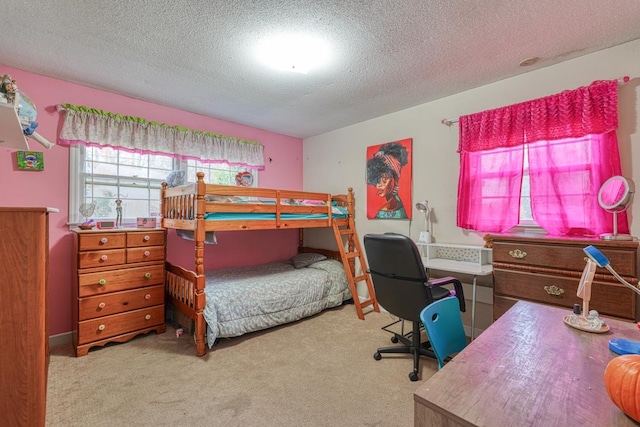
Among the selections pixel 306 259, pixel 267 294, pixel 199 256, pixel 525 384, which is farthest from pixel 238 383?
pixel 306 259

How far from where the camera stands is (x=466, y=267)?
2.62 meters

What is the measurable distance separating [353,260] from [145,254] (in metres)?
2.43

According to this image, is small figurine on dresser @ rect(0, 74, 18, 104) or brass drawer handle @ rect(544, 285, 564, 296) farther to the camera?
brass drawer handle @ rect(544, 285, 564, 296)

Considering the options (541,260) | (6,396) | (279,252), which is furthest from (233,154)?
(541,260)

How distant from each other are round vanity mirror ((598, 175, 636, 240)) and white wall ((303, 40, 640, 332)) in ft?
0.95

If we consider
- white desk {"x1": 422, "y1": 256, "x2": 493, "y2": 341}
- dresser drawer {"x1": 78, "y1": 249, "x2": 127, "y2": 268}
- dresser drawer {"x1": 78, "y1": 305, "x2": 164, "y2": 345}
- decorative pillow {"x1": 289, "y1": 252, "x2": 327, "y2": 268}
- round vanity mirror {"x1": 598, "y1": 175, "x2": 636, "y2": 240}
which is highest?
round vanity mirror {"x1": 598, "y1": 175, "x2": 636, "y2": 240}

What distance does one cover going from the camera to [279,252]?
14.4 ft

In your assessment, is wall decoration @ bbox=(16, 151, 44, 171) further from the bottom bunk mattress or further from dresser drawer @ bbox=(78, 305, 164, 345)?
the bottom bunk mattress

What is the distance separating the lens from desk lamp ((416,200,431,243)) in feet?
10.1

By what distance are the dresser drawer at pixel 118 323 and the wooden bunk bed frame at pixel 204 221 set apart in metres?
0.21

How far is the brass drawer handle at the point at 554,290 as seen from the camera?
78.7 inches

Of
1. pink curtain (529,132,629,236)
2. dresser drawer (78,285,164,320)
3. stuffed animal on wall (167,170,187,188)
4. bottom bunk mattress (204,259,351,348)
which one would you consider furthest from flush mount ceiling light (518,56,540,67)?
dresser drawer (78,285,164,320)

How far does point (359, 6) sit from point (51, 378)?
3.24m

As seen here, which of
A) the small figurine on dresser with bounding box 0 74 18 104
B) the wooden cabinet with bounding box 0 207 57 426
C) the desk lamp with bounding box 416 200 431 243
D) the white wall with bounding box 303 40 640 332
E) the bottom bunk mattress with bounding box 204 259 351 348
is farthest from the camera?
the desk lamp with bounding box 416 200 431 243
